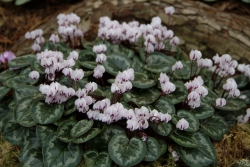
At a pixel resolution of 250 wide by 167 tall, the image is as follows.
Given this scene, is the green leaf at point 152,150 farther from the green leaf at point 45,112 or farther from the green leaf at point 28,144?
the green leaf at point 28,144

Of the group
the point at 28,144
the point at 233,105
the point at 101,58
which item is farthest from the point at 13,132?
the point at 233,105

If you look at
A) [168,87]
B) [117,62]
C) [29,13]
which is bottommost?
[29,13]

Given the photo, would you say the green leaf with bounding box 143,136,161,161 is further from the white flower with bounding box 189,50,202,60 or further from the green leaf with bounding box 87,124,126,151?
the white flower with bounding box 189,50,202,60

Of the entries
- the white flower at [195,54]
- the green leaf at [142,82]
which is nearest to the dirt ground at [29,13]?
the white flower at [195,54]

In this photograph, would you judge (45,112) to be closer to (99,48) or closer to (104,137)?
(104,137)

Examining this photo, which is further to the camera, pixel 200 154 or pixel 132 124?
pixel 200 154

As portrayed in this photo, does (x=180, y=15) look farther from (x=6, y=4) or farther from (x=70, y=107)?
(x=6, y=4)

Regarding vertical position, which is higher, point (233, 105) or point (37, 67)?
point (37, 67)
